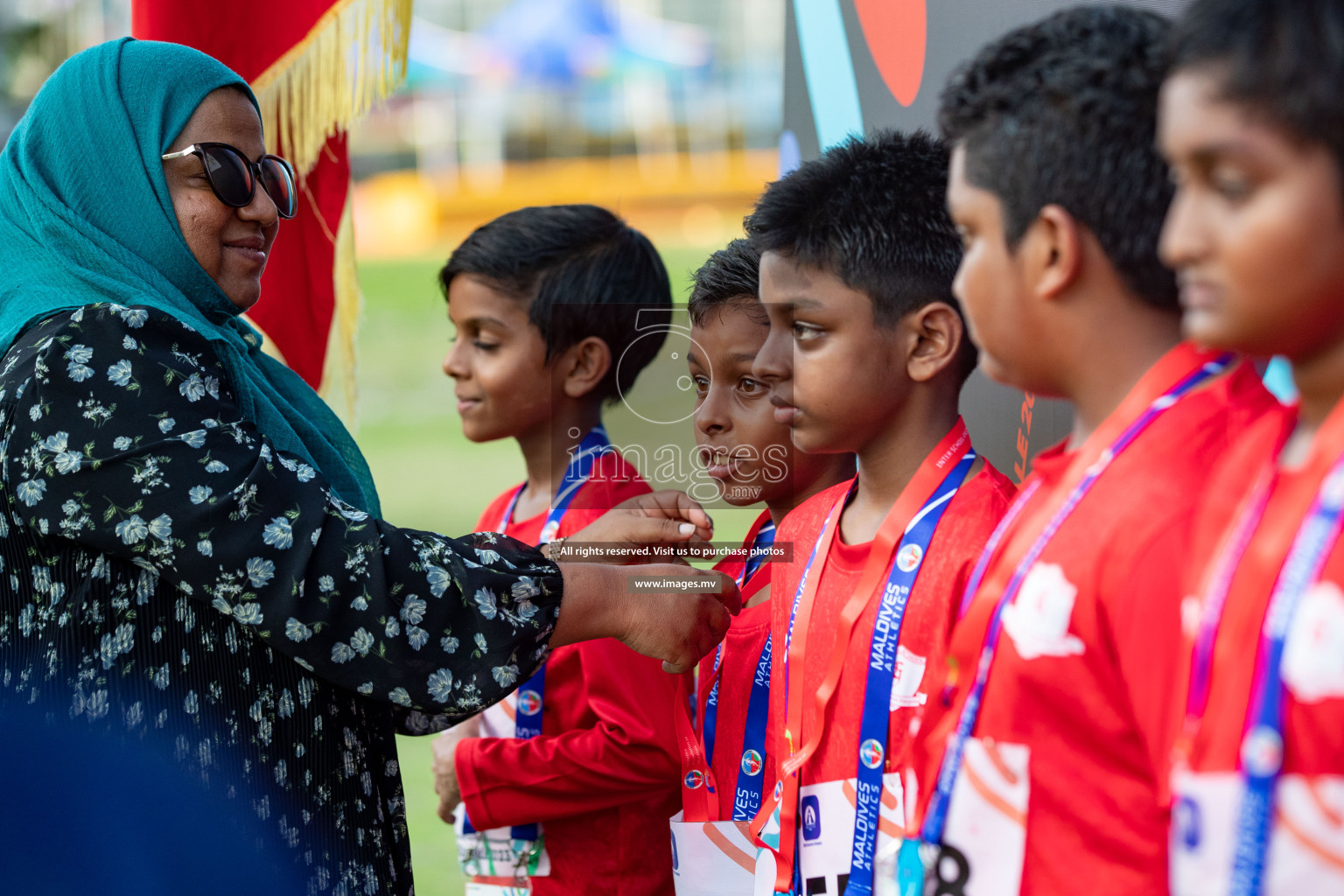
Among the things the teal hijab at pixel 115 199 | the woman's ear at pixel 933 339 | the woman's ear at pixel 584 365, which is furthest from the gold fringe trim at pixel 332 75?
the woman's ear at pixel 933 339

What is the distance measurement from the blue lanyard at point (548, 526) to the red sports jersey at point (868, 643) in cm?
69

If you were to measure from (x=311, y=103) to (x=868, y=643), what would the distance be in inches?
90.1

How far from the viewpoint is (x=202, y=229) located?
2.01 metres

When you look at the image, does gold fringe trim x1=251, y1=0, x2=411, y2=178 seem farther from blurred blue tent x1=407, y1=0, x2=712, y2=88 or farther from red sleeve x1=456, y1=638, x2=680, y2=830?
blurred blue tent x1=407, y1=0, x2=712, y2=88

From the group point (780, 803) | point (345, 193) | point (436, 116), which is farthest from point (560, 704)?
point (436, 116)

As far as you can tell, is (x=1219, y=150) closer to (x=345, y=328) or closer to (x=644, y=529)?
(x=644, y=529)

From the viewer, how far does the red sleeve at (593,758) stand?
225 centimetres

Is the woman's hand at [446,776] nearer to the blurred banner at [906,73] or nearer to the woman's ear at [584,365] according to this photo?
the woman's ear at [584,365]

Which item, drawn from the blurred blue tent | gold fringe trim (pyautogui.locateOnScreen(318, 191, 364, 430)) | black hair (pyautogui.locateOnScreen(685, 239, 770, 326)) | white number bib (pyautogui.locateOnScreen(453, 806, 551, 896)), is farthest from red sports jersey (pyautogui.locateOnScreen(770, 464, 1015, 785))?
the blurred blue tent

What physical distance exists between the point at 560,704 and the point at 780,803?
829 millimetres

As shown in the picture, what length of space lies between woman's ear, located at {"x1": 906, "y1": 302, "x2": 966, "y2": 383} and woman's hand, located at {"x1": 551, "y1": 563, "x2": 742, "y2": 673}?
1.72ft

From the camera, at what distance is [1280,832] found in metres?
0.90

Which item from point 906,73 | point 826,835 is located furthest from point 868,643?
point 906,73

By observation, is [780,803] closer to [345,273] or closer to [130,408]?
[130,408]
